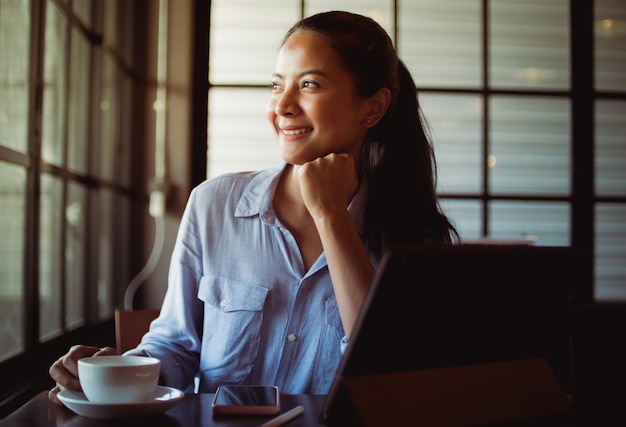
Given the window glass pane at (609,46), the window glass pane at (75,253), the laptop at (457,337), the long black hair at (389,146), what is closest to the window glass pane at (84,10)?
the window glass pane at (75,253)

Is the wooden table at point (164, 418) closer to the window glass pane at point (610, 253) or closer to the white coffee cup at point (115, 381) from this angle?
the white coffee cup at point (115, 381)

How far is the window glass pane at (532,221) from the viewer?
362 cm

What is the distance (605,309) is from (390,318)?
1.48 ft

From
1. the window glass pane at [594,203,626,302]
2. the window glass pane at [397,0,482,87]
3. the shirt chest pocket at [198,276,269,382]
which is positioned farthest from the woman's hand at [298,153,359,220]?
the window glass pane at [594,203,626,302]

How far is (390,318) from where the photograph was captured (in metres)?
0.63

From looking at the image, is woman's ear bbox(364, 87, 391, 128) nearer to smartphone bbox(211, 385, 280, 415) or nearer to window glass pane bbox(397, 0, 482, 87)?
smartphone bbox(211, 385, 280, 415)

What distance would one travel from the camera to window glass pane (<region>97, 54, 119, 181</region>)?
2.61 metres

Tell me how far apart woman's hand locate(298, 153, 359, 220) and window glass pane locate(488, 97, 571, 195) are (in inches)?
99.8

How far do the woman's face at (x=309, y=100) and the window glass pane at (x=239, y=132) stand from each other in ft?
7.12

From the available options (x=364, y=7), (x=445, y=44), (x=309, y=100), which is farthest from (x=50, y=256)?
(x=445, y=44)

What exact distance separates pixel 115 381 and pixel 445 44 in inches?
129

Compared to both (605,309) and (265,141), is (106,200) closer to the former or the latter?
(265,141)

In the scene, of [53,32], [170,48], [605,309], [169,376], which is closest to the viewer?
[605,309]


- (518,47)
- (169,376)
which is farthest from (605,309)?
(518,47)
